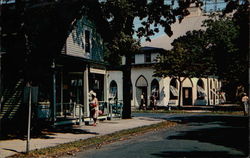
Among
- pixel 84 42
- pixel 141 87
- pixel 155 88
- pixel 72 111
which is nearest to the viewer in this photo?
pixel 72 111

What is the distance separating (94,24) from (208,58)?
20.6 meters

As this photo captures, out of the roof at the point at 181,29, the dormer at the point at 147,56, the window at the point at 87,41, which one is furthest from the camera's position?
the roof at the point at 181,29

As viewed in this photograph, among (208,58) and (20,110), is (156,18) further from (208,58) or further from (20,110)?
(208,58)

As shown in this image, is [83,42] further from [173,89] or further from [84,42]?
[173,89]

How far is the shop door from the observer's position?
161 feet

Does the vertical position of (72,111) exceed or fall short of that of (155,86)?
it falls short

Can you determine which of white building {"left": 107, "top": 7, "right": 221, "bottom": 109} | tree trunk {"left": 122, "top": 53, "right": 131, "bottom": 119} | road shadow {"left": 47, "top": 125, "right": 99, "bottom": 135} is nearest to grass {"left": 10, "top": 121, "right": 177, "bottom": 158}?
road shadow {"left": 47, "top": 125, "right": 99, "bottom": 135}

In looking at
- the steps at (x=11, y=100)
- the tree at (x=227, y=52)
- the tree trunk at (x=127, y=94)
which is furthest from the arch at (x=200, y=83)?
the steps at (x=11, y=100)

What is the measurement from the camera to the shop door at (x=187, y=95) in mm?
49219

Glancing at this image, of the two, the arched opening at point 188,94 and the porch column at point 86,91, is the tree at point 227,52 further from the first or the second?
the porch column at point 86,91

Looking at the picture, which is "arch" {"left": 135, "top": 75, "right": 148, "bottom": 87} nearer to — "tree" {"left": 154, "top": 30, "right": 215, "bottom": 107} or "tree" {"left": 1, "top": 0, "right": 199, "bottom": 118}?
"tree" {"left": 154, "top": 30, "right": 215, "bottom": 107}

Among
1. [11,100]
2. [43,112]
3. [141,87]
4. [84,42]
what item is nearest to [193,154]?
[11,100]

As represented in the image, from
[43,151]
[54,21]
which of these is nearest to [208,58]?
[54,21]

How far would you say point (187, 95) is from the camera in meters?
49.3
